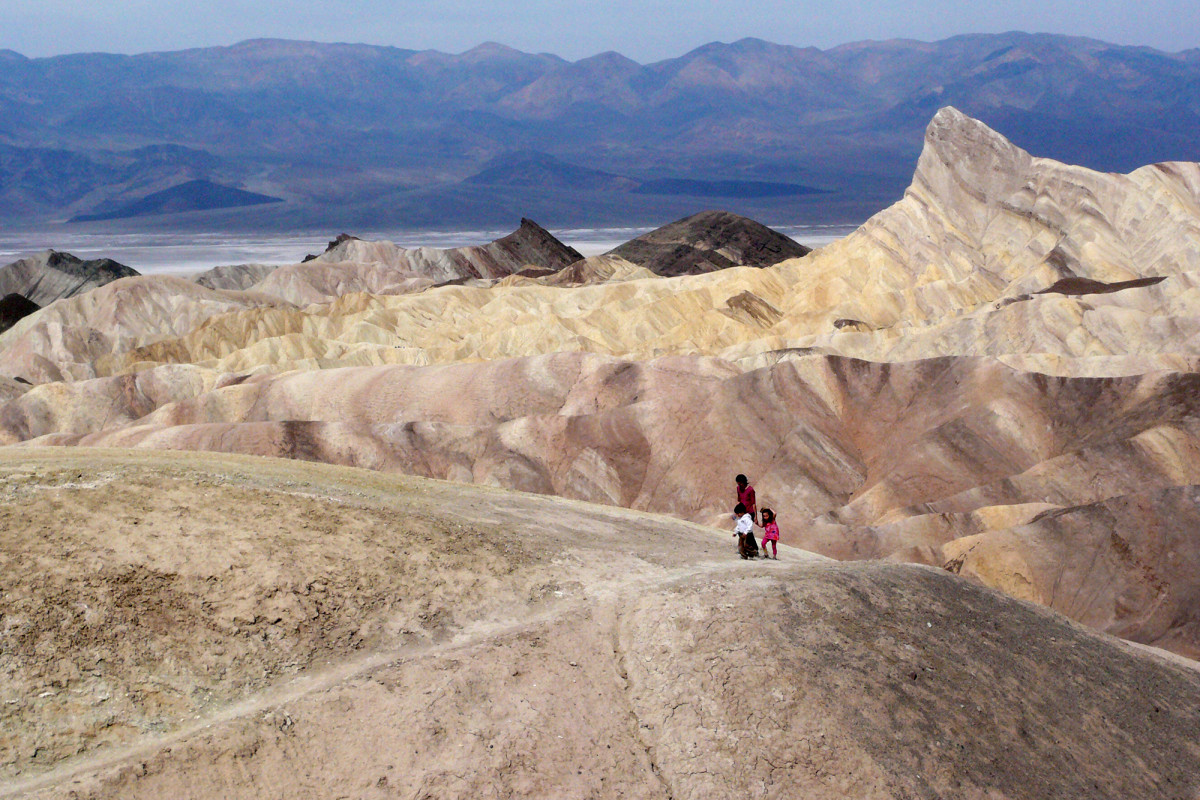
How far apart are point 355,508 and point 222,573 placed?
3640 mm

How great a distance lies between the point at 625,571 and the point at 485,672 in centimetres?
455

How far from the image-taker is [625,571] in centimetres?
1808

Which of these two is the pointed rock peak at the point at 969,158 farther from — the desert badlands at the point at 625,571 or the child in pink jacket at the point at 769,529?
the child in pink jacket at the point at 769,529

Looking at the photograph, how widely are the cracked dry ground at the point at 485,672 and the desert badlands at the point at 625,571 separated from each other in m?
0.05

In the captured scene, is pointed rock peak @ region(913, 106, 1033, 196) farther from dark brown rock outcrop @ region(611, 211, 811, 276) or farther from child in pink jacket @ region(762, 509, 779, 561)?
child in pink jacket @ region(762, 509, 779, 561)

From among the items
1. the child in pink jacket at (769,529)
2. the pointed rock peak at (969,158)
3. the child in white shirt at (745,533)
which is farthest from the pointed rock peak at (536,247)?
the child in white shirt at (745,533)

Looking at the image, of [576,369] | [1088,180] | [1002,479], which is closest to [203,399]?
[576,369]

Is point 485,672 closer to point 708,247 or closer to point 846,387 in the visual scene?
point 846,387

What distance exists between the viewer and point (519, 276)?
106m

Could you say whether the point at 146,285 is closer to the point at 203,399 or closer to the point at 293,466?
the point at 203,399

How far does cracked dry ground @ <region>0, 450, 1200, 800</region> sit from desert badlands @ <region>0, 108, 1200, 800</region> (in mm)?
48

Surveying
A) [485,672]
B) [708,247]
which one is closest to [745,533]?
[485,672]

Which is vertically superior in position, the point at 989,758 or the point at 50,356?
the point at 989,758

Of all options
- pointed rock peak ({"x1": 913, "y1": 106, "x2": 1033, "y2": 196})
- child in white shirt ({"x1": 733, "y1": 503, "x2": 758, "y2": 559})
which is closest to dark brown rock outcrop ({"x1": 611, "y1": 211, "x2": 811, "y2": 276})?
pointed rock peak ({"x1": 913, "y1": 106, "x2": 1033, "y2": 196})
